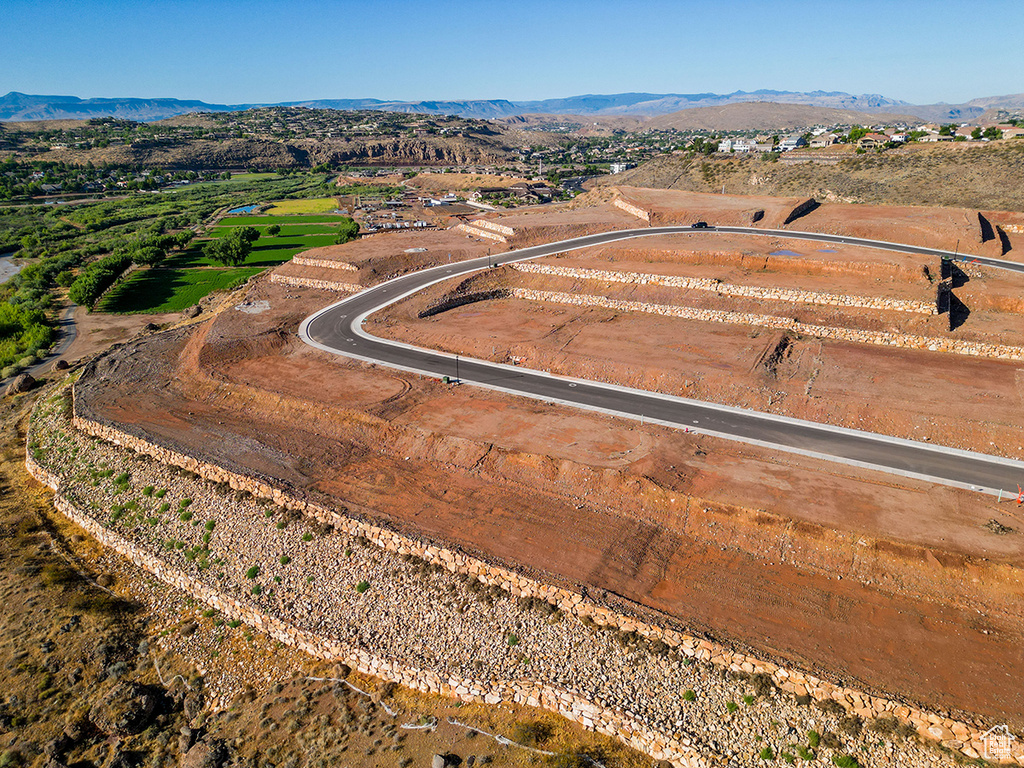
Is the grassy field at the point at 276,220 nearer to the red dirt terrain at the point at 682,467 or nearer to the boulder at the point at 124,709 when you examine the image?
the red dirt terrain at the point at 682,467

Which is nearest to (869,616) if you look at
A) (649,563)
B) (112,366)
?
(649,563)

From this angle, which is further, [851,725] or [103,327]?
[103,327]

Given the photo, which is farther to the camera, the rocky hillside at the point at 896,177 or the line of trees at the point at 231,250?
the line of trees at the point at 231,250

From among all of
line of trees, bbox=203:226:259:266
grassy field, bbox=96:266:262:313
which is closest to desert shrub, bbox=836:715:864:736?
grassy field, bbox=96:266:262:313

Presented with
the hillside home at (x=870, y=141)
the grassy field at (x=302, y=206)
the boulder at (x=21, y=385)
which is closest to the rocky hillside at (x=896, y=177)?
the hillside home at (x=870, y=141)

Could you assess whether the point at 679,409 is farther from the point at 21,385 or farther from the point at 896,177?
the point at 896,177

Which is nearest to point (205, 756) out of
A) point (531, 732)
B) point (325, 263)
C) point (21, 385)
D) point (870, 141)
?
point (531, 732)

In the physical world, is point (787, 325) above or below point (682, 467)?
above
